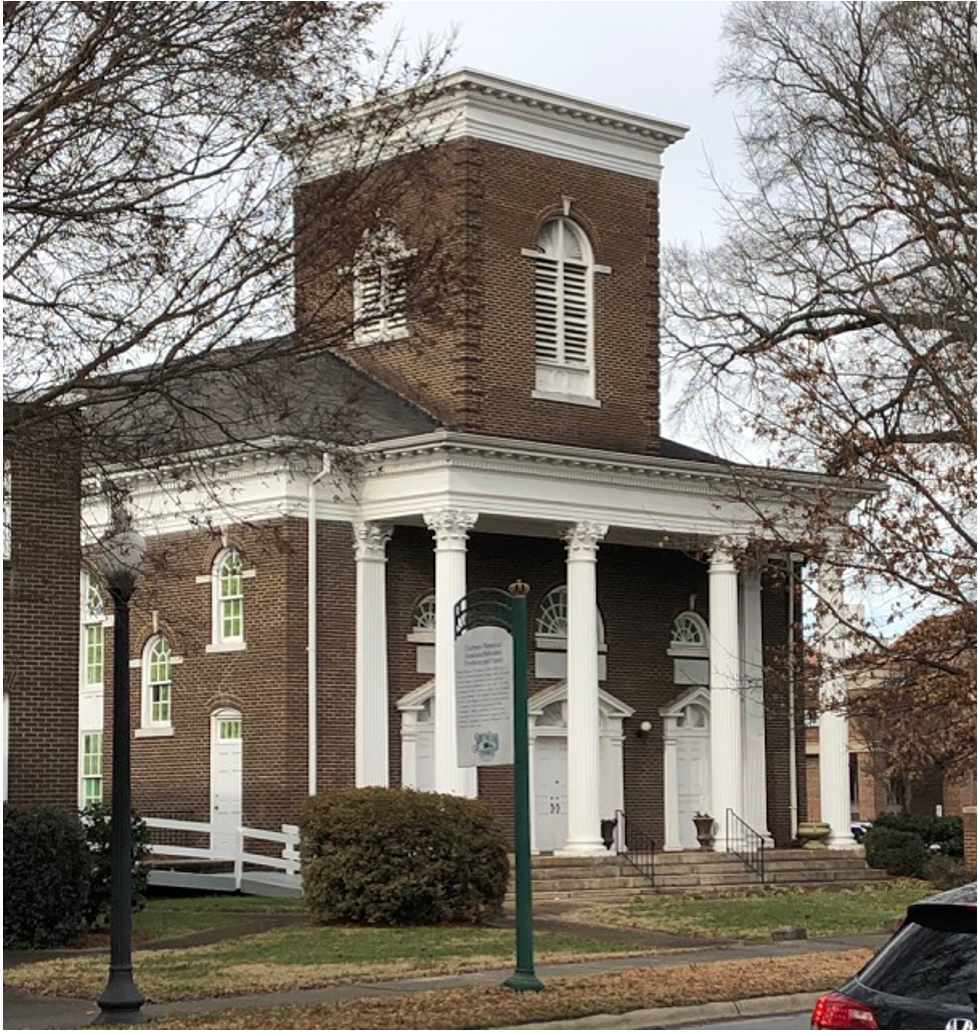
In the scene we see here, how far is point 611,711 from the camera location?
4059 centimetres

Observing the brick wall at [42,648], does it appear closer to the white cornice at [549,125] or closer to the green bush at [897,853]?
the white cornice at [549,125]

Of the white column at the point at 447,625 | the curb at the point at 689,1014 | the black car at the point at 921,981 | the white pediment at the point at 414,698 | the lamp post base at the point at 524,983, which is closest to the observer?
the black car at the point at 921,981

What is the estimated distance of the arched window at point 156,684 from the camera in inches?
1563

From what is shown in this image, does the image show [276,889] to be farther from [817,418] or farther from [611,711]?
[817,418]

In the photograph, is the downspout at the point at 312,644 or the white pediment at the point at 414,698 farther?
the white pediment at the point at 414,698

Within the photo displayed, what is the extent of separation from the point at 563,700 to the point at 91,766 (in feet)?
30.0

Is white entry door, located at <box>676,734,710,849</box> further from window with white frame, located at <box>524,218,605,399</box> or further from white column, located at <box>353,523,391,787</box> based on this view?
window with white frame, located at <box>524,218,605,399</box>

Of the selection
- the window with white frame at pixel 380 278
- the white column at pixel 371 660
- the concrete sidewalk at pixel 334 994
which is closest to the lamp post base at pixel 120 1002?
the concrete sidewalk at pixel 334 994

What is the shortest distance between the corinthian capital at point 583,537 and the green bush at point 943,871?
8.69m

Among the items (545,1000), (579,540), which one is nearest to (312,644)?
(579,540)

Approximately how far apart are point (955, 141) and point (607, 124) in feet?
55.2

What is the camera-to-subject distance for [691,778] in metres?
42.3

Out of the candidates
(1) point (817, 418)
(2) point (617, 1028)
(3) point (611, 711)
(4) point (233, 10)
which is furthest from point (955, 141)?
(3) point (611, 711)

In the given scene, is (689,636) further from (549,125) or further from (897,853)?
(549,125)
